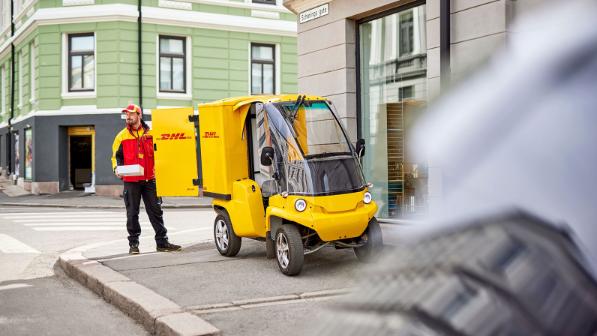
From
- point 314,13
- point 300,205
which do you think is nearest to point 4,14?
point 314,13

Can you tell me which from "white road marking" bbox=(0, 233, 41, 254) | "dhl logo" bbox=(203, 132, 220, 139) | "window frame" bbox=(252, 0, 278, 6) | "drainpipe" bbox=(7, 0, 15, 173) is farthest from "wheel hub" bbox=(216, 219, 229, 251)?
"drainpipe" bbox=(7, 0, 15, 173)

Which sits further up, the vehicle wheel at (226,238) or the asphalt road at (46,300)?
the vehicle wheel at (226,238)

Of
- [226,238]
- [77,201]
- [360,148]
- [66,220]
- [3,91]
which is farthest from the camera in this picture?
[3,91]

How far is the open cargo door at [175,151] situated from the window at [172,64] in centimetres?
1421

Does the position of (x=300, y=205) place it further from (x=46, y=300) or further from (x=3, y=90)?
(x=3, y=90)

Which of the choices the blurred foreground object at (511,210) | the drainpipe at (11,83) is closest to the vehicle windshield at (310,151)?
the blurred foreground object at (511,210)

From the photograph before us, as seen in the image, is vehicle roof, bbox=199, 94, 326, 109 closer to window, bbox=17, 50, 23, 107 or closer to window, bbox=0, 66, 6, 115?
window, bbox=17, 50, 23, 107

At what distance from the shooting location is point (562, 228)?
0.70 meters

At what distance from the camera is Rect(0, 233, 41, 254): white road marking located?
846 centimetres

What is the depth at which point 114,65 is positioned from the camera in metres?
20.5

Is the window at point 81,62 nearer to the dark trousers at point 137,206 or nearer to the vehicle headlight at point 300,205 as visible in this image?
the dark trousers at point 137,206

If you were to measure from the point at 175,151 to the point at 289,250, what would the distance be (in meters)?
2.45

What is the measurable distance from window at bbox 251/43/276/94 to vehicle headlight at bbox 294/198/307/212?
16834 mm

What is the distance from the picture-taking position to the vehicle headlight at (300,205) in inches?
235
